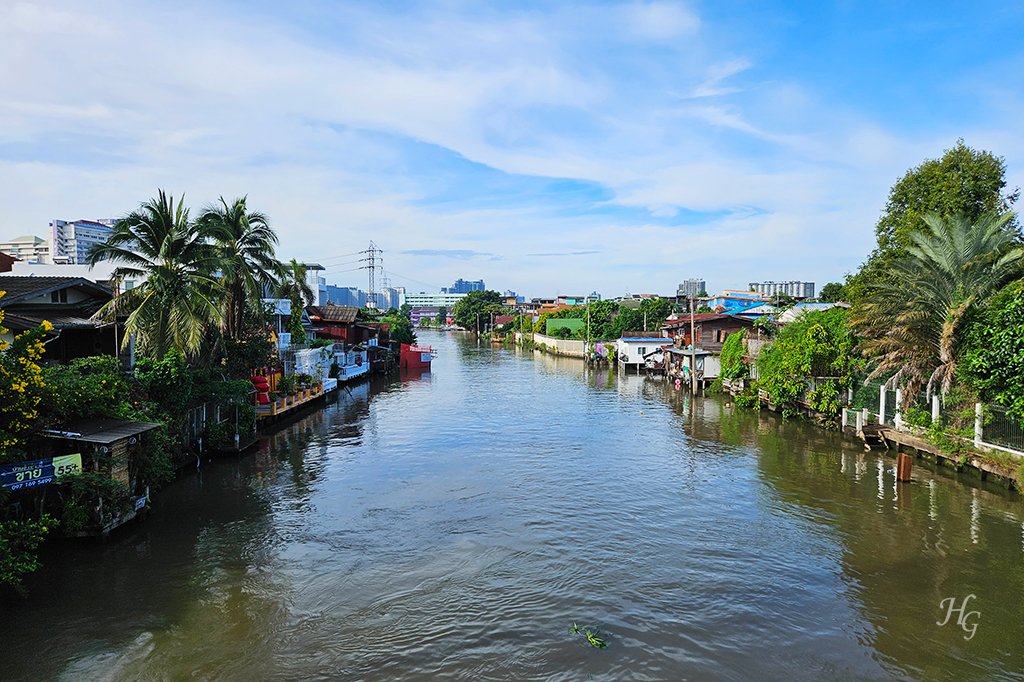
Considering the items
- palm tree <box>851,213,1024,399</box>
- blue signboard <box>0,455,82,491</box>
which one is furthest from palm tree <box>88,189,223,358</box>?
palm tree <box>851,213,1024,399</box>

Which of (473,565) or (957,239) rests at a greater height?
(957,239)

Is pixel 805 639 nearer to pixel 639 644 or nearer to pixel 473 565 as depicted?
pixel 639 644

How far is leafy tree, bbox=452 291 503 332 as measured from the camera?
149 metres

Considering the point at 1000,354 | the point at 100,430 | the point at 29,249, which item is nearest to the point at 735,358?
the point at 1000,354

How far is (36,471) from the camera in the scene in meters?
12.7

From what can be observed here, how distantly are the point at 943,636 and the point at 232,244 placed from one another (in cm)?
2759

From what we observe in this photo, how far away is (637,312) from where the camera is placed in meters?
83.7

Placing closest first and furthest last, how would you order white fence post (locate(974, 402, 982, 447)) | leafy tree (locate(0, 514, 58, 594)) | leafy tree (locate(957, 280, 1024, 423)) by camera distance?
1. leafy tree (locate(0, 514, 58, 594))
2. leafy tree (locate(957, 280, 1024, 423))
3. white fence post (locate(974, 402, 982, 447))

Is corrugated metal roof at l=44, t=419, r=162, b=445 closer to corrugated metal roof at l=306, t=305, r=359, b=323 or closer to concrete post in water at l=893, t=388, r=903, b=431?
concrete post in water at l=893, t=388, r=903, b=431

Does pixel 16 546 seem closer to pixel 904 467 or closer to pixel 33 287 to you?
pixel 33 287

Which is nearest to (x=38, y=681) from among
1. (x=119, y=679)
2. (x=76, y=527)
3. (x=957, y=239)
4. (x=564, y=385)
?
(x=119, y=679)

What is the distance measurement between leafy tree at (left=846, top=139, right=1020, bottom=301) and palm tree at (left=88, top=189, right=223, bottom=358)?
28.7 meters

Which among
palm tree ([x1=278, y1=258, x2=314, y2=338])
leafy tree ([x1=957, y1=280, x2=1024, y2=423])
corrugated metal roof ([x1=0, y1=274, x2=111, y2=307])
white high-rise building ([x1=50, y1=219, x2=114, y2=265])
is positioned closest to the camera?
leafy tree ([x1=957, y1=280, x2=1024, y2=423])

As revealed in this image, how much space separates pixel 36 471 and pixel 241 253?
55.3 ft
